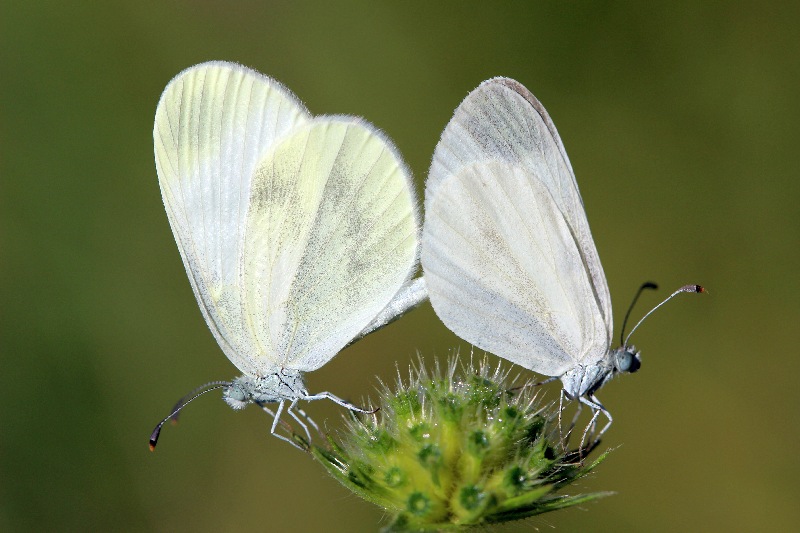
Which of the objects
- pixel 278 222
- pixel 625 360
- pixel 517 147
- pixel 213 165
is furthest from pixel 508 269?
pixel 213 165

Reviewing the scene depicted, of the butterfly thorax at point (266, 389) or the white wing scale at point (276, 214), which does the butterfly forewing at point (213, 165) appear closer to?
the white wing scale at point (276, 214)

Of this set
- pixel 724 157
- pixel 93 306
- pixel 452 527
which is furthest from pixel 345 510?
pixel 724 157

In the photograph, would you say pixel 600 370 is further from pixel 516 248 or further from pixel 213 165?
pixel 213 165

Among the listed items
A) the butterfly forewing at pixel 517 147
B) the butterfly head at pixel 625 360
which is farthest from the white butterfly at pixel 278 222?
the butterfly head at pixel 625 360

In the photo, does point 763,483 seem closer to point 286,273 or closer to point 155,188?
point 286,273

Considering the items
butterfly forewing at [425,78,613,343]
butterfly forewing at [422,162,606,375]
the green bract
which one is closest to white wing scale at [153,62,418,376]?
butterfly forewing at [422,162,606,375]

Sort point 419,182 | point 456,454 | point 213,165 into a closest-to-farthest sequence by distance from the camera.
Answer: point 456,454, point 213,165, point 419,182
